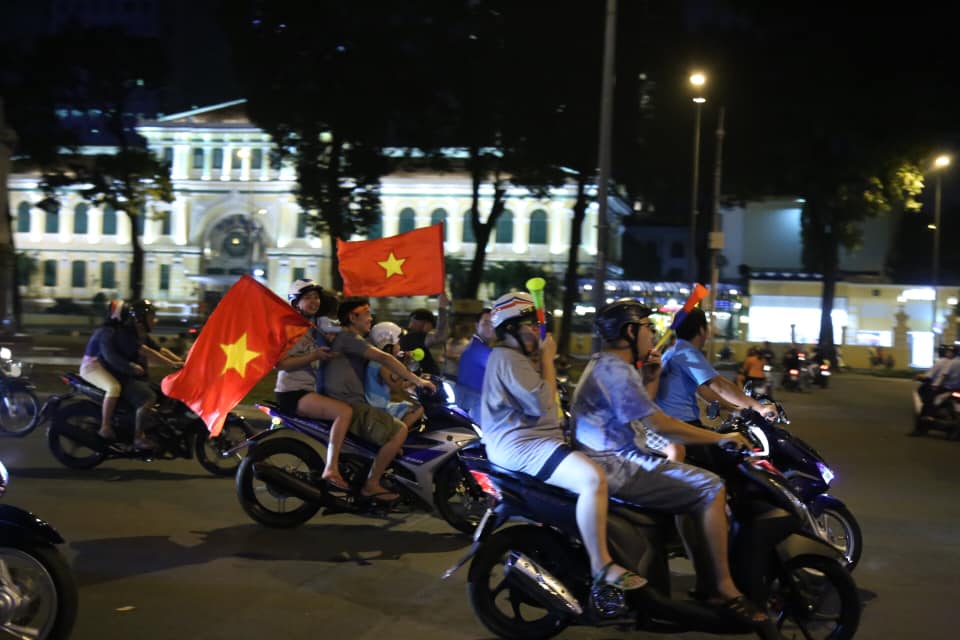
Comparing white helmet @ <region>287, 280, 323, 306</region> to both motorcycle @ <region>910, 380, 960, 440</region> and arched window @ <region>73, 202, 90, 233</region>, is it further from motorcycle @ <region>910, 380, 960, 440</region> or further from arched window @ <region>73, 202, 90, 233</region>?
arched window @ <region>73, 202, 90, 233</region>

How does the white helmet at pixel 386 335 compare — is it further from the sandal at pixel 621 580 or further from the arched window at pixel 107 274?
the arched window at pixel 107 274

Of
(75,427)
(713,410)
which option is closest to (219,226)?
(75,427)

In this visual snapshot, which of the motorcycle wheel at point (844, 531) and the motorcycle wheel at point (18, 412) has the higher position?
the motorcycle wheel at point (844, 531)

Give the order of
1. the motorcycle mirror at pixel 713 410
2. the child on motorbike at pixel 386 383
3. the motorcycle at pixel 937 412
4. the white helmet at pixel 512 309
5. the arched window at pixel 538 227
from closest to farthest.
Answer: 1. the white helmet at pixel 512 309
2. the motorcycle mirror at pixel 713 410
3. the child on motorbike at pixel 386 383
4. the motorcycle at pixel 937 412
5. the arched window at pixel 538 227

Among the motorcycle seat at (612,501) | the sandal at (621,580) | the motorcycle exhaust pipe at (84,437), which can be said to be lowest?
the motorcycle exhaust pipe at (84,437)

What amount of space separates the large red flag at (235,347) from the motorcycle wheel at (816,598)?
408 centimetres

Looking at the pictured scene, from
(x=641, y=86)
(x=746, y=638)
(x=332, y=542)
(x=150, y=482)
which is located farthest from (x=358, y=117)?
(x=746, y=638)

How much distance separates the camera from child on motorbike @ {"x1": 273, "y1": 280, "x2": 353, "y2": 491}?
774 centimetres

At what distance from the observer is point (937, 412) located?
16969mm

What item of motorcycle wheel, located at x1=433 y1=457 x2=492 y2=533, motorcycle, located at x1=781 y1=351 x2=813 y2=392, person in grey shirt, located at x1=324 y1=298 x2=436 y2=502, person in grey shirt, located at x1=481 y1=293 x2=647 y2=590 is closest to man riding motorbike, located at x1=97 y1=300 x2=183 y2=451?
person in grey shirt, located at x1=324 y1=298 x2=436 y2=502

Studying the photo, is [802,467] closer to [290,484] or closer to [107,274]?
[290,484]

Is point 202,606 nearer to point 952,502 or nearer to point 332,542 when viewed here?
point 332,542

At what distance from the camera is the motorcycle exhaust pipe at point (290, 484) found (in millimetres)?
7707

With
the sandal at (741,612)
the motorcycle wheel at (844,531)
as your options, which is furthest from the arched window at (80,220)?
the sandal at (741,612)
